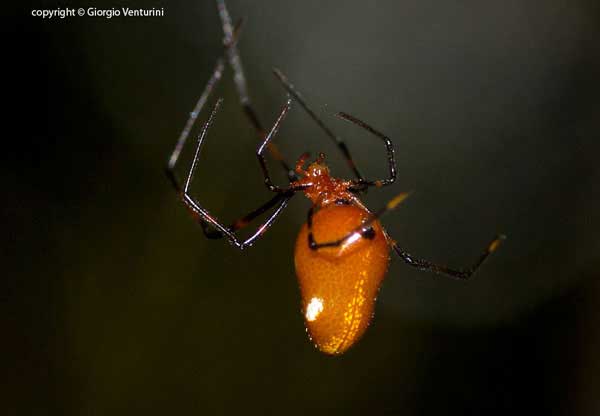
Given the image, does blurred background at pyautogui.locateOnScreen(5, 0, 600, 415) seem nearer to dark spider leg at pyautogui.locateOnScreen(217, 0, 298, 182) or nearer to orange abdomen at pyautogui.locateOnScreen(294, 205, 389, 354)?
orange abdomen at pyautogui.locateOnScreen(294, 205, 389, 354)

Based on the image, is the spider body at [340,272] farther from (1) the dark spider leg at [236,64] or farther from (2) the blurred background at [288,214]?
(2) the blurred background at [288,214]

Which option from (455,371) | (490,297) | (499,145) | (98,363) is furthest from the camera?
(499,145)

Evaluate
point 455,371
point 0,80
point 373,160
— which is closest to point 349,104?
point 373,160

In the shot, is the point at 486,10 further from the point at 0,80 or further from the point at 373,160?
the point at 0,80

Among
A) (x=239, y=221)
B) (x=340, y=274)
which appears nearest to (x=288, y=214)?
(x=239, y=221)

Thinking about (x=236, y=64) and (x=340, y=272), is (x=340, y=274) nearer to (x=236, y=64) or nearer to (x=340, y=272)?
Result: (x=340, y=272)

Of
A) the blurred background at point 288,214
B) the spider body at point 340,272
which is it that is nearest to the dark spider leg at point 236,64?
the spider body at point 340,272
